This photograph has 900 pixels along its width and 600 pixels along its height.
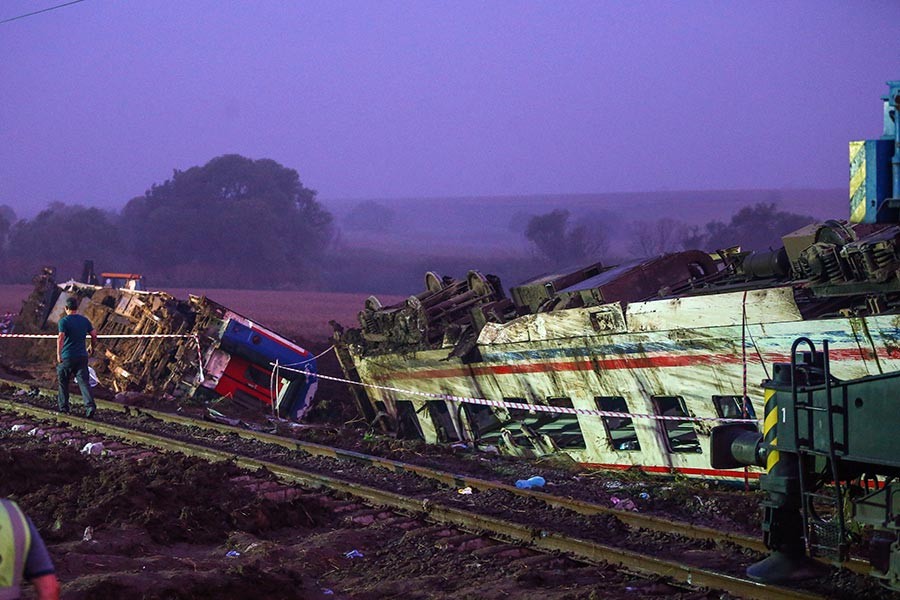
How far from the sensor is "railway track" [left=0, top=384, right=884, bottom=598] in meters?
8.26

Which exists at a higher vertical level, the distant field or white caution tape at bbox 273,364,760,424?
white caution tape at bbox 273,364,760,424

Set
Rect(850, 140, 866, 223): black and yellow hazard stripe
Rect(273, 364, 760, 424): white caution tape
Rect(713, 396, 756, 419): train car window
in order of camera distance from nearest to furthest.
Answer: Rect(850, 140, 866, 223): black and yellow hazard stripe < Rect(713, 396, 756, 419): train car window < Rect(273, 364, 760, 424): white caution tape

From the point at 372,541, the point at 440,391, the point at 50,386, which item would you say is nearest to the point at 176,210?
the point at 50,386

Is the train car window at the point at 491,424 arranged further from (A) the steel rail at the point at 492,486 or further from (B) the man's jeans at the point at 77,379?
(B) the man's jeans at the point at 77,379

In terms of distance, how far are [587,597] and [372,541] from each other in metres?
2.62

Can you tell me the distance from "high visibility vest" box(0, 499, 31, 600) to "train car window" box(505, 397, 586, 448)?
36.6 ft

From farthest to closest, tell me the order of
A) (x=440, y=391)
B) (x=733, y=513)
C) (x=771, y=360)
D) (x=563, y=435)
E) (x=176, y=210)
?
(x=176, y=210) < (x=440, y=391) < (x=563, y=435) < (x=771, y=360) < (x=733, y=513)

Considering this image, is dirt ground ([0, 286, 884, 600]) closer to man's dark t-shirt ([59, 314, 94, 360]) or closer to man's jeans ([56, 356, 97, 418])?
man's jeans ([56, 356, 97, 418])

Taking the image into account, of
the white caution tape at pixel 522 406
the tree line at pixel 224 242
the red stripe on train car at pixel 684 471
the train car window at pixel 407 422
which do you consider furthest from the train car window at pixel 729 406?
the tree line at pixel 224 242

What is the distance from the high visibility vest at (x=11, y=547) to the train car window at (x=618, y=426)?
10.3 metres

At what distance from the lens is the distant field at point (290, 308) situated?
139 ft

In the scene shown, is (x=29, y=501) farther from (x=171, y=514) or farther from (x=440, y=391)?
(x=440, y=391)

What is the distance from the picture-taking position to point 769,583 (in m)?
7.48

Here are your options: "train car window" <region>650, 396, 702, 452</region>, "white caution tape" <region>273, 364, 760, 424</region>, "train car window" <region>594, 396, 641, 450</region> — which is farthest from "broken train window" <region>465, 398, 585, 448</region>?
"train car window" <region>650, 396, 702, 452</region>
